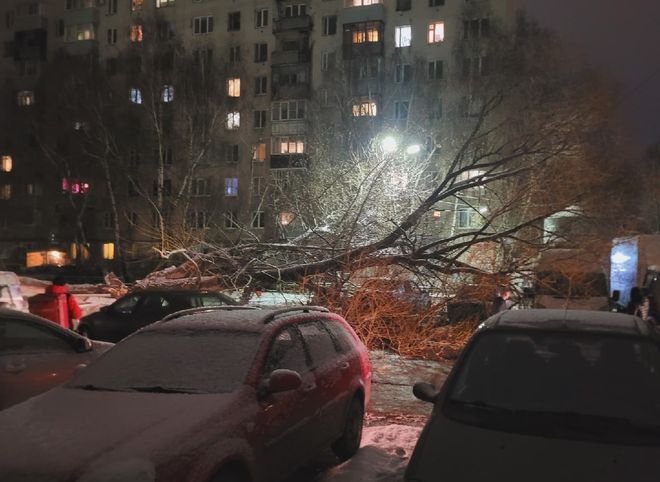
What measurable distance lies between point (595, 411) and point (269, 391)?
2.17m

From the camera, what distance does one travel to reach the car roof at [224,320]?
516 centimetres

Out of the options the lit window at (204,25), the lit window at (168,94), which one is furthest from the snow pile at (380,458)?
the lit window at (204,25)

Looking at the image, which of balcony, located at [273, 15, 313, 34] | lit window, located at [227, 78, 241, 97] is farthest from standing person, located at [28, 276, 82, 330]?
balcony, located at [273, 15, 313, 34]

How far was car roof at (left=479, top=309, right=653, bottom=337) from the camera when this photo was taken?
4.38 metres

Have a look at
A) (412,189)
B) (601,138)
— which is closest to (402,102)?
(601,138)

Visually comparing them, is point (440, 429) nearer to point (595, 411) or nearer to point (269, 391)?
point (595, 411)

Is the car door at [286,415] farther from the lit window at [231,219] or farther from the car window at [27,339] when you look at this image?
the lit window at [231,219]

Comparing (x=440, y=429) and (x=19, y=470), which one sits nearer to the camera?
(x=19, y=470)

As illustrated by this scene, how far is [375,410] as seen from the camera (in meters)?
8.38

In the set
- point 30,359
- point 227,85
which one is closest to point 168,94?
point 227,85

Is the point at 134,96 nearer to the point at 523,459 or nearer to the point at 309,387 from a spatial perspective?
the point at 309,387

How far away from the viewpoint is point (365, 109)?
32625 mm

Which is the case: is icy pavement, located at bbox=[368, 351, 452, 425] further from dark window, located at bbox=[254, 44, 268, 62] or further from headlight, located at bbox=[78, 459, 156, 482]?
dark window, located at bbox=[254, 44, 268, 62]

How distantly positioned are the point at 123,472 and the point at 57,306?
29.6 feet
